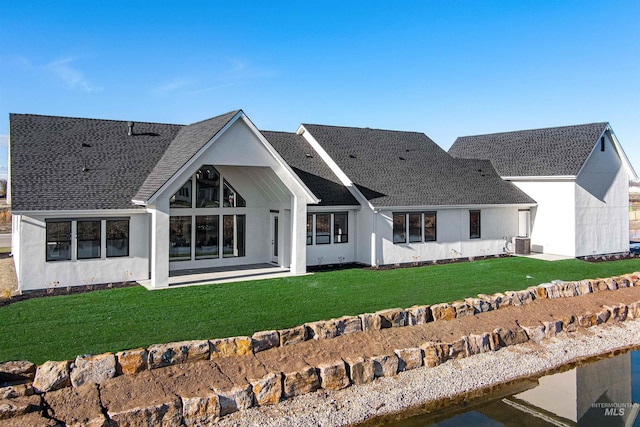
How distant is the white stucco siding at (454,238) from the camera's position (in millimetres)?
22234

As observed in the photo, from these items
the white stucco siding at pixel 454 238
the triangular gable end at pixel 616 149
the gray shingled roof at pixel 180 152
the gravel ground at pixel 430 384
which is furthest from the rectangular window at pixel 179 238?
the triangular gable end at pixel 616 149

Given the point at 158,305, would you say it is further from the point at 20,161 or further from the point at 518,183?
the point at 518,183

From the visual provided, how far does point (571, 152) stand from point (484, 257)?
279 inches

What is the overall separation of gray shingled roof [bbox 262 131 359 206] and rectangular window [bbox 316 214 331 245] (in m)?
0.65

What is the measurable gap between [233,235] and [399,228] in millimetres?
7159

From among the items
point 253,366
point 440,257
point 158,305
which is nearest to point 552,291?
point 440,257

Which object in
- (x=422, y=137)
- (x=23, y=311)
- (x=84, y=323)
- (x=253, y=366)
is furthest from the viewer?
(x=422, y=137)

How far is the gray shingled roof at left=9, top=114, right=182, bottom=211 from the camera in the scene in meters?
17.0

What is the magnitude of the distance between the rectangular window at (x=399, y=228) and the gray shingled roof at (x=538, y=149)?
27.9ft

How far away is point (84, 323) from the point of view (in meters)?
12.9

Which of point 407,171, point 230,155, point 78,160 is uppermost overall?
point 407,171

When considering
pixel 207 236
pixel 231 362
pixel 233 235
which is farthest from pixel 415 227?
pixel 231 362

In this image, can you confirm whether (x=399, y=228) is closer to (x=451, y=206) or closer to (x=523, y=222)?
(x=451, y=206)

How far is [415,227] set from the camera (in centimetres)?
2323
